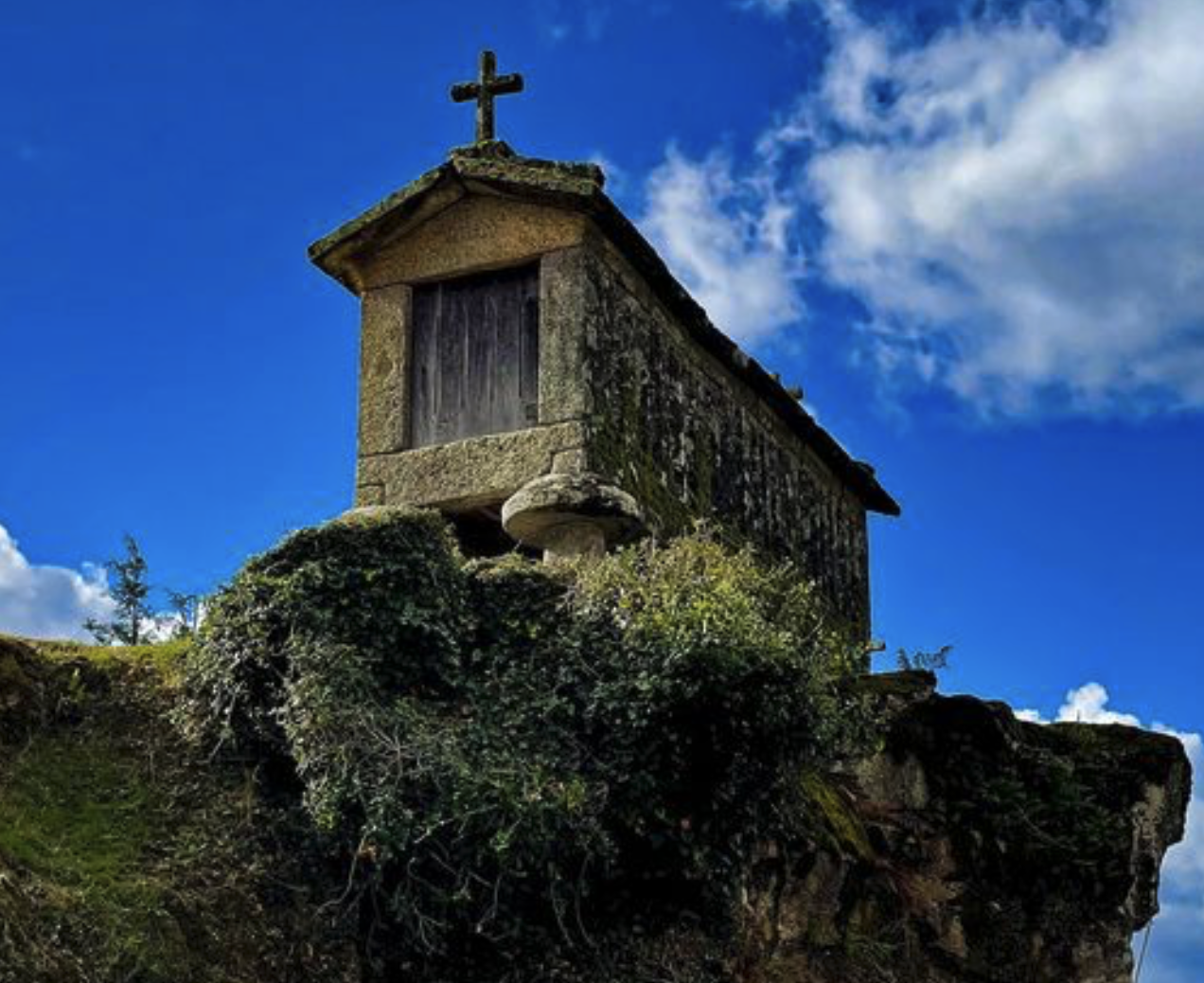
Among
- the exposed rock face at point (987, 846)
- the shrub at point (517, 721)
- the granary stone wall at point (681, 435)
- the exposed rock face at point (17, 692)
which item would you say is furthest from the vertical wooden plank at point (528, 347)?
the exposed rock face at point (17, 692)

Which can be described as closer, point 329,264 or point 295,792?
point 295,792

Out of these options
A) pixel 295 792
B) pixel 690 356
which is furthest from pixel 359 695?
pixel 690 356

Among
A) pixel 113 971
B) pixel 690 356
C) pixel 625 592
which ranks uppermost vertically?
pixel 690 356

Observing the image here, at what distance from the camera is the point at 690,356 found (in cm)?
1237

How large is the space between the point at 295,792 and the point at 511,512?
230cm

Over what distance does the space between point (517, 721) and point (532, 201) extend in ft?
12.7

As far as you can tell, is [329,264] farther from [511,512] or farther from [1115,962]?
[1115,962]

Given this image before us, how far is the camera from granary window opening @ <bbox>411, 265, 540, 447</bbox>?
11.3 m

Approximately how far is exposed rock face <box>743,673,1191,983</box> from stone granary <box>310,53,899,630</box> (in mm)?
1971

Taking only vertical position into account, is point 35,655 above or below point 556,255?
below

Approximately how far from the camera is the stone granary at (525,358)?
10898mm

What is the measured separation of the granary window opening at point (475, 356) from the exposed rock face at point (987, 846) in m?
2.75

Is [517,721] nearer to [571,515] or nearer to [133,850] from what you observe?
[133,850]

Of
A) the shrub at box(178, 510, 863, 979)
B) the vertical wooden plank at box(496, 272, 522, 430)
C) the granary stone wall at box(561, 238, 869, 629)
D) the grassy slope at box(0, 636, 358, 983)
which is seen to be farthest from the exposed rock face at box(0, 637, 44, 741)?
the granary stone wall at box(561, 238, 869, 629)
